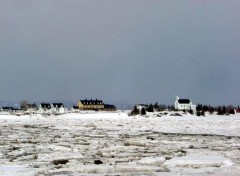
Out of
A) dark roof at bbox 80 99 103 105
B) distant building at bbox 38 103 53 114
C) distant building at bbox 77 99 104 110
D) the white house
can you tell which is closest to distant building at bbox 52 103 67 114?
distant building at bbox 38 103 53 114

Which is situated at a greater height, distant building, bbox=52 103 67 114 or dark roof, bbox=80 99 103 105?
dark roof, bbox=80 99 103 105

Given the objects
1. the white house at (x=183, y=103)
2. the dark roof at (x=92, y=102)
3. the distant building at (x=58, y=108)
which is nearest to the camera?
the white house at (x=183, y=103)

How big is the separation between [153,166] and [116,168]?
3.50 ft

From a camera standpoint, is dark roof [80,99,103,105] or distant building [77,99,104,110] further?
dark roof [80,99,103,105]

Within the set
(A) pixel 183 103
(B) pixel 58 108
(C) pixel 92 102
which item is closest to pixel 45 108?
(B) pixel 58 108

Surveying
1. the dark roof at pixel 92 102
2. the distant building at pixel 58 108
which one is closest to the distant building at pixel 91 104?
the dark roof at pixel 92 102

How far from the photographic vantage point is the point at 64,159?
40.1ft

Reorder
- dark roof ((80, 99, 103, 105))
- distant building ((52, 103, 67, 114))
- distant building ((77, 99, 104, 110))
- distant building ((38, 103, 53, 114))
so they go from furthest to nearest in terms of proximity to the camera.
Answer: dark roof ((80, 99, 103, 105))
distant building ((77, 99, 104, 110))
distant building ((38, 103, 53, 114))
distant building ((52, 103, 67, 114))

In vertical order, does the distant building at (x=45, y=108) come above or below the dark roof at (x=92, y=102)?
below

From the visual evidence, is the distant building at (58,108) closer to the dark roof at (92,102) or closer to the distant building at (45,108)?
the distant building at (45,108)

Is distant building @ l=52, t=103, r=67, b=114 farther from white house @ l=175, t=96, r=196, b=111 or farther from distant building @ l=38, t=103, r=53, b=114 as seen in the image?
white house @ l=175, t=96, r=196, b=111

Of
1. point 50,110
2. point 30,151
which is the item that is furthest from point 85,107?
point 30,151

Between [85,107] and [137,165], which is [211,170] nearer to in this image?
[137,165]

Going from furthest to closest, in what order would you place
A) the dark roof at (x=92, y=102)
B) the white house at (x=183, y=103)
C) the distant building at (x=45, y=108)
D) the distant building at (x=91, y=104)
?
the dark roof at (x=92, y=102)
the distant building at (x=91, y=104)
the distant building at (x=45, y=108)
the white house at (x=183, y=103)
